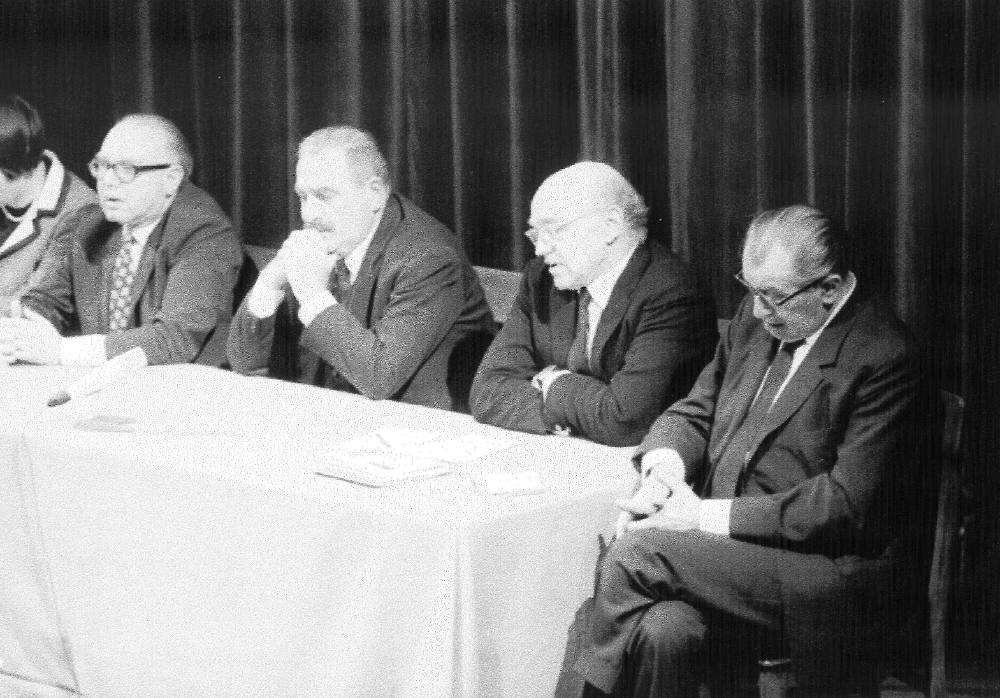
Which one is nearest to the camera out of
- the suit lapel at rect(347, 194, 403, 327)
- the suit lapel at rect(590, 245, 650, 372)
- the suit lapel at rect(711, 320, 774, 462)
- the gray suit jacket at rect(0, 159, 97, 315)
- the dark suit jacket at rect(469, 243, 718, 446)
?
the suit lapel at rect(711, 320, 774, 462)

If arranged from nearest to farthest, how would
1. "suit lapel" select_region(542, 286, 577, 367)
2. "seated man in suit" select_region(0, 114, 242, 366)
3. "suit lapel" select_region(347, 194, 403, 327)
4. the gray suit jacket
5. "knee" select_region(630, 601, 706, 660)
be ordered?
"knee" select_region(630, 601, 706, 660)
"suit lapel" select_region(542, 286, 577, 367)
"suit lapel" select_region(347, 194, 403, 327)
"seated man in suit" select_region(0, 114, 242, 366)
the gray suit jacket

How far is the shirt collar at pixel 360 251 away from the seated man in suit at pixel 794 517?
4.35ft

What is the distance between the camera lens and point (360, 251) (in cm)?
438

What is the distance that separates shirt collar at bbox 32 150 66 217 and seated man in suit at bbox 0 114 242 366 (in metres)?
0.30

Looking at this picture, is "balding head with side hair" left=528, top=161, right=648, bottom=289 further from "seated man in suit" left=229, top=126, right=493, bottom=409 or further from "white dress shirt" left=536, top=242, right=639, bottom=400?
"seated man in suit" left=229, top=126, right=493, bottom=409

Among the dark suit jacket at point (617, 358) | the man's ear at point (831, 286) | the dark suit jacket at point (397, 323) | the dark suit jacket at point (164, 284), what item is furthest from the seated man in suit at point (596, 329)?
the dark suit jacket at point (164, 284)

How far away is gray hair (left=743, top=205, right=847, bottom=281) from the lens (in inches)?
126

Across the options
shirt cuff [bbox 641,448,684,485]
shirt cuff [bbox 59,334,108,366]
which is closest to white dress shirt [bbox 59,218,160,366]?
shirt cuff [bbox 59,334,108,366]

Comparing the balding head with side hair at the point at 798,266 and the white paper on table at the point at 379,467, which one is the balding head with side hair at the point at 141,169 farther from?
the balding head with side hair at the point at 798,266

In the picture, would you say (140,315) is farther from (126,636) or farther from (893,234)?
(893,234)

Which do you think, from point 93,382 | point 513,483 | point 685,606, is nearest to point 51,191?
point 93,382

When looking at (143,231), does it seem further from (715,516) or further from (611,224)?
(715,516)

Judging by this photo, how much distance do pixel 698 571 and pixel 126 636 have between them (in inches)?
50.6

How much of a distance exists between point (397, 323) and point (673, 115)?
34.4 inches
